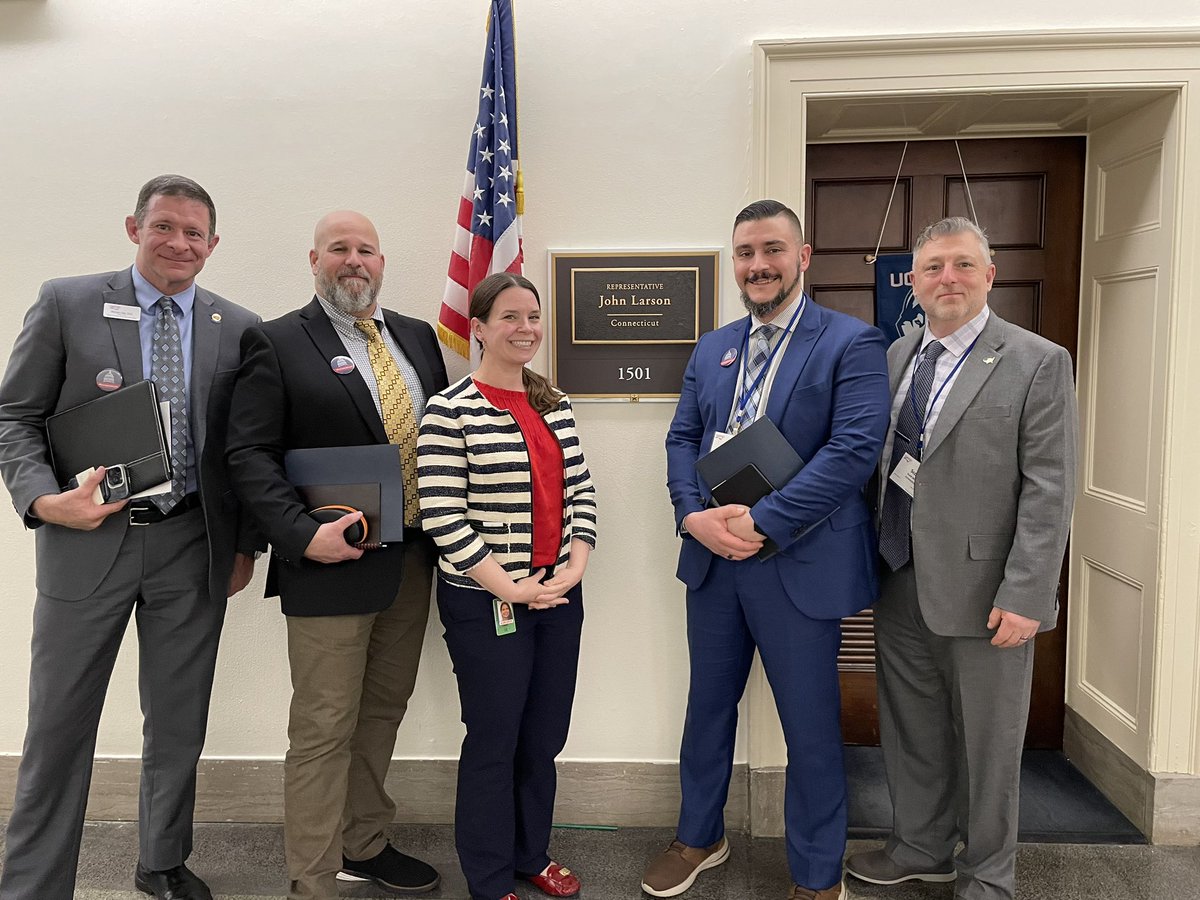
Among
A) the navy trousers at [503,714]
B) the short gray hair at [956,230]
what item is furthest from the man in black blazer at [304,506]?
the short gray hair at [956,230]

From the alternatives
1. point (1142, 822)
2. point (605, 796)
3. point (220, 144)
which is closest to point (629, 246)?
point (220, 144)

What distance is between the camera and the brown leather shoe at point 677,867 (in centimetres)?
228

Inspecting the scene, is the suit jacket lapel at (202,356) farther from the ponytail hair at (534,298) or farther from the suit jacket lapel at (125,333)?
the ponytail hair at (534,298)

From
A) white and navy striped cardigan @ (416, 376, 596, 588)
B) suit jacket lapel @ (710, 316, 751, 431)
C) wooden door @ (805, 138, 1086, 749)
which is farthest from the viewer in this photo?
wooden door @ (805, 138, 1086, 749)

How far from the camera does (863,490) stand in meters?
2.22

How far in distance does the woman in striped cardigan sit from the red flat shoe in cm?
16

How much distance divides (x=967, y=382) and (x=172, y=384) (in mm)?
2095

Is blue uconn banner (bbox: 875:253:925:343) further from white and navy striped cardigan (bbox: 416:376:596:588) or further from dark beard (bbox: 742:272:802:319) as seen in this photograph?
white and navy striped cardigan (bbox: 416:376:596:588)

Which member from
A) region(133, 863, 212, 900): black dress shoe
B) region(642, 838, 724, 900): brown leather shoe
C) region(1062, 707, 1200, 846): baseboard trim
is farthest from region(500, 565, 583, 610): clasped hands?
region(1062, 707, 1200, 846): baseboard trim

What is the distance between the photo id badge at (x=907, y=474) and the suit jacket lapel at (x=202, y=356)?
1865 mm

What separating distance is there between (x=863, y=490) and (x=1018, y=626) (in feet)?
1.69

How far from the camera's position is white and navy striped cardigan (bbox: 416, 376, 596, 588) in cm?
196

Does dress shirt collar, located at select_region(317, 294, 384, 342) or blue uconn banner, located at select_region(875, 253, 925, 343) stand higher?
blue uconn banner, located at select_region(875, 253, 925, 343)

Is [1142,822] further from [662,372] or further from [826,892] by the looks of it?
[662,372]
